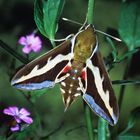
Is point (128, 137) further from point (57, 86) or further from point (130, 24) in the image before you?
point (57, 86)

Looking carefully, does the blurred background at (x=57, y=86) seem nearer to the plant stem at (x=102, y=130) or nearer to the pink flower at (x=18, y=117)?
the pink flower at (x=18, y=117)

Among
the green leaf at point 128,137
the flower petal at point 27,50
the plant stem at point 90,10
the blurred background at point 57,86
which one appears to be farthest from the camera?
the blurred background at point 57,86

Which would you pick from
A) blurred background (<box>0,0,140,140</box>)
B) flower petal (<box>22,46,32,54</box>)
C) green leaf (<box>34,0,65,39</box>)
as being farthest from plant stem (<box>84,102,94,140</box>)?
blurred background (<box>0,0,140,140</box>)

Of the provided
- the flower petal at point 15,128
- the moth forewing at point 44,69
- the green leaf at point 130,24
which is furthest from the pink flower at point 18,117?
the green leaf at point 130,24

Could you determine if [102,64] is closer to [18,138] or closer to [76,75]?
[76,75]

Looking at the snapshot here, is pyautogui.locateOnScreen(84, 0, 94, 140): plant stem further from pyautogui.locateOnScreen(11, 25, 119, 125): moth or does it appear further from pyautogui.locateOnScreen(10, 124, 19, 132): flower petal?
pyautogui.locateOnScreen(10, 124, 19, 132): flower petal

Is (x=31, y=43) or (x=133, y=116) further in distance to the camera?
(x=31, y=43)

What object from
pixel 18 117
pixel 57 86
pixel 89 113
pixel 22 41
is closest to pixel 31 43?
pixel 22 41
